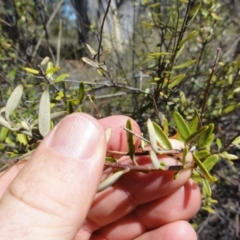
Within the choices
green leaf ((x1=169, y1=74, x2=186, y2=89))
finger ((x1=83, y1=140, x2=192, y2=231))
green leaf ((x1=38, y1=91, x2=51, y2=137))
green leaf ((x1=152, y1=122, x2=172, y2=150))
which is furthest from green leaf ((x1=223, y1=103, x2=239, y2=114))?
green leaf ((x1=38, y1=91, x2=51, y2=137))

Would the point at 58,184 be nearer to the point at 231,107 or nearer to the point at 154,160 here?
the point at 154,160

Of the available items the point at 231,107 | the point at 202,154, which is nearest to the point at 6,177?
the point at 202,154

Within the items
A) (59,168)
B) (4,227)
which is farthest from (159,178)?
(4,227)

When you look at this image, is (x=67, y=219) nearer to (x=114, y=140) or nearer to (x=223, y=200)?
(x=114, y=140)

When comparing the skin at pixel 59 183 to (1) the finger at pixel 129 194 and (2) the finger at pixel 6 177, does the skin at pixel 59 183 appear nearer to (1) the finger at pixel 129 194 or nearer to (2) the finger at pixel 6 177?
(1) the finger at pixel 129 194

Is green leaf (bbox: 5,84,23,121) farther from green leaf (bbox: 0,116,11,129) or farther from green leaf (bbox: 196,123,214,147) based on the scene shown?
green leaf (bbox: 196,123,214,147)

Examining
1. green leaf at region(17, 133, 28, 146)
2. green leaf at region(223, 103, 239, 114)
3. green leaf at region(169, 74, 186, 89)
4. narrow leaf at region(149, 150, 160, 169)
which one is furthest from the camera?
green leaf at region(223, 103, 239, 114)
